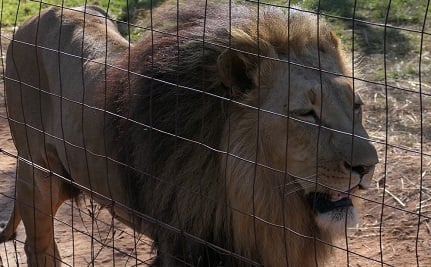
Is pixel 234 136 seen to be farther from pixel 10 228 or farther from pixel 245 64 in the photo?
pixel 10 228

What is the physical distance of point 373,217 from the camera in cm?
415

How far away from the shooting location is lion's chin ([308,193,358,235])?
2.51 meters

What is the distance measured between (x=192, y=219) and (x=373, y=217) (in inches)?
67.0

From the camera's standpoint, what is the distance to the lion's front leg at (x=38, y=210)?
3666mm

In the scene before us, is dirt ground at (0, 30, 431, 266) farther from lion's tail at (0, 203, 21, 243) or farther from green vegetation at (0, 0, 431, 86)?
green vegetation at (0, 0, 431, 86)

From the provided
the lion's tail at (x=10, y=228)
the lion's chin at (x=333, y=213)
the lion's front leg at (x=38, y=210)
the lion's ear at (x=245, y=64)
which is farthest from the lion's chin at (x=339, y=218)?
Answer: the lion's tail at (x=10, y=228)

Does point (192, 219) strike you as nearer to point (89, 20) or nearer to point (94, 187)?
point (94, 187)

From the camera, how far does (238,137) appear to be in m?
2.64

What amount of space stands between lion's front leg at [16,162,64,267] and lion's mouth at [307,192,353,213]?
1463mm

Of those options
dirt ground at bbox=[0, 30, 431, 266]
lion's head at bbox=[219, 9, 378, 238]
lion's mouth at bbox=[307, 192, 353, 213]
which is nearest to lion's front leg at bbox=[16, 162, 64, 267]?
dirt ground at bbox=[0, 30, 431, 266]

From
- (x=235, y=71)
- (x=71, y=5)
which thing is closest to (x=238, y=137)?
(x=235, y=71)

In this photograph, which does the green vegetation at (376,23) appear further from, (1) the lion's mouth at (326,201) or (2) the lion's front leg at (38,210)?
(1) the lion's mouth at (326,201)

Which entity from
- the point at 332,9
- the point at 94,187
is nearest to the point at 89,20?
the point at 94,187

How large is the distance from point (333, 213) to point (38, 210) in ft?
5.27
